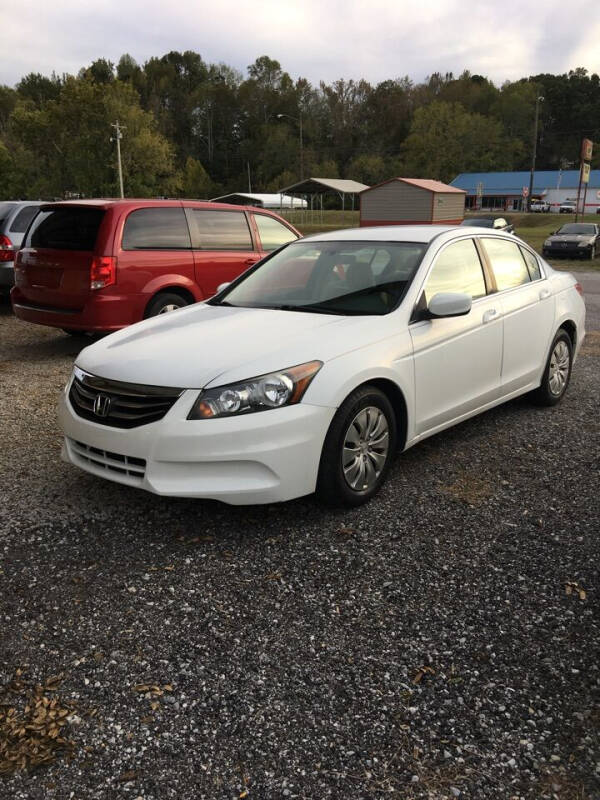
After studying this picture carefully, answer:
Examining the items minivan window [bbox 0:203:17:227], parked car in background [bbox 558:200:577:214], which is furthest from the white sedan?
parked car in background [bbox 558:200:577:214]

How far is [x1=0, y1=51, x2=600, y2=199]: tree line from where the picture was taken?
94.8 meters

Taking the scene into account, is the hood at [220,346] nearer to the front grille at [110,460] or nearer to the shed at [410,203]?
the front grille at [110,460]

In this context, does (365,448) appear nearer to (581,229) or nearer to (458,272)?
(458,272)

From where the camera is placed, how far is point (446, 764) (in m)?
2.19

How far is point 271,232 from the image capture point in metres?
9.38

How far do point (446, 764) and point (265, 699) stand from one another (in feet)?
2.18

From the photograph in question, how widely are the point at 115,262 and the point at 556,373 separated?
4.50 m

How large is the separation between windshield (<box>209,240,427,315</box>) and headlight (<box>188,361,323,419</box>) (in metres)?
0.95

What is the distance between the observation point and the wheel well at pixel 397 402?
159 inches

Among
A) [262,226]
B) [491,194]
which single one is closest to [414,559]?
[262,226]

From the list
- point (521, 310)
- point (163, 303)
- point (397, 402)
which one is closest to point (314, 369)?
point (397, 402)

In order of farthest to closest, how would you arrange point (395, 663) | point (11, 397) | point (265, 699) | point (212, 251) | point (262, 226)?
1. point (262, 226)
2. point (212, 251)
3. point (11, 397)
4. point (395, 663)
5. point (265, 699)

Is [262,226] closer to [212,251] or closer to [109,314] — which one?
[212,251]

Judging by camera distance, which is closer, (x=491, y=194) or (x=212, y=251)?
(x=212, y=251)
